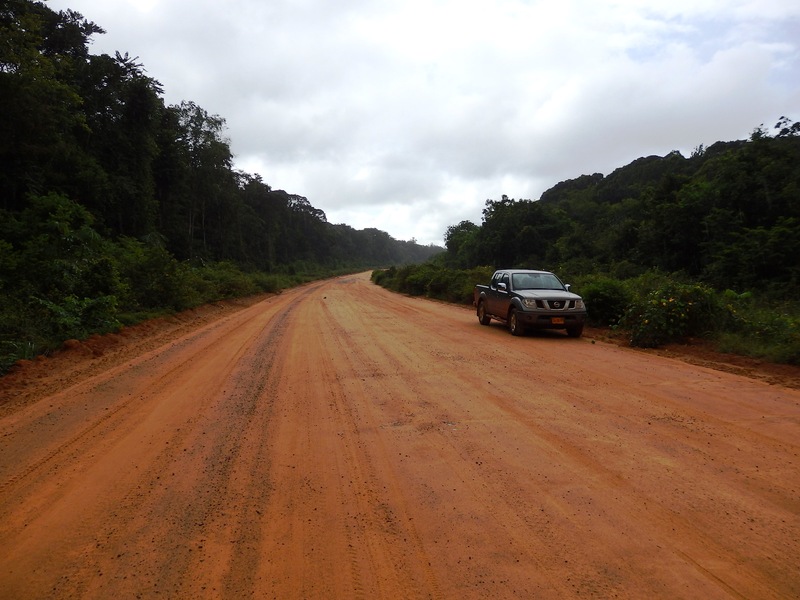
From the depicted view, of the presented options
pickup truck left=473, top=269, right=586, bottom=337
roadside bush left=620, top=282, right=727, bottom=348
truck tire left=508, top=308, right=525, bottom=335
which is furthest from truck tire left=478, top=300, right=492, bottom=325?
roadside bush left=620, top=282, right=727, bottom=348

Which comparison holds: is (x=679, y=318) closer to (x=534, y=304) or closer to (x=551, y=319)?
(x=551, y=319)

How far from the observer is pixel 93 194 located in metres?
25.3

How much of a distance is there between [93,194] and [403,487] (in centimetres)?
2757

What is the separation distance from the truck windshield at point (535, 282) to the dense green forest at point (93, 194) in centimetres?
1068

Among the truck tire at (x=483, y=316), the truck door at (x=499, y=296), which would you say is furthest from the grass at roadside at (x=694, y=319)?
the truck tire at (x=483, y=316)

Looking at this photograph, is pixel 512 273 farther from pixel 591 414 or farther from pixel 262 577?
pixel 262 577

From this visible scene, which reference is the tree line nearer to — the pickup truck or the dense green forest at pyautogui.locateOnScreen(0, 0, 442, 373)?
the pickup truck

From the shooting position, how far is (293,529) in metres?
3.29

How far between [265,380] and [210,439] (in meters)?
2.55

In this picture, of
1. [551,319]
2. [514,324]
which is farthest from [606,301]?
[514,324]

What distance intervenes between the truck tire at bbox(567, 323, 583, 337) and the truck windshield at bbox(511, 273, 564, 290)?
1400mm

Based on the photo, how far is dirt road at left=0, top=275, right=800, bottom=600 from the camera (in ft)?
9.18

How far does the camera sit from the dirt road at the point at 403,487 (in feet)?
9.18

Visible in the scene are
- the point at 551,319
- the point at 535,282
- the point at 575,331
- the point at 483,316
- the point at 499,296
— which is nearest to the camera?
the point at 551,319
